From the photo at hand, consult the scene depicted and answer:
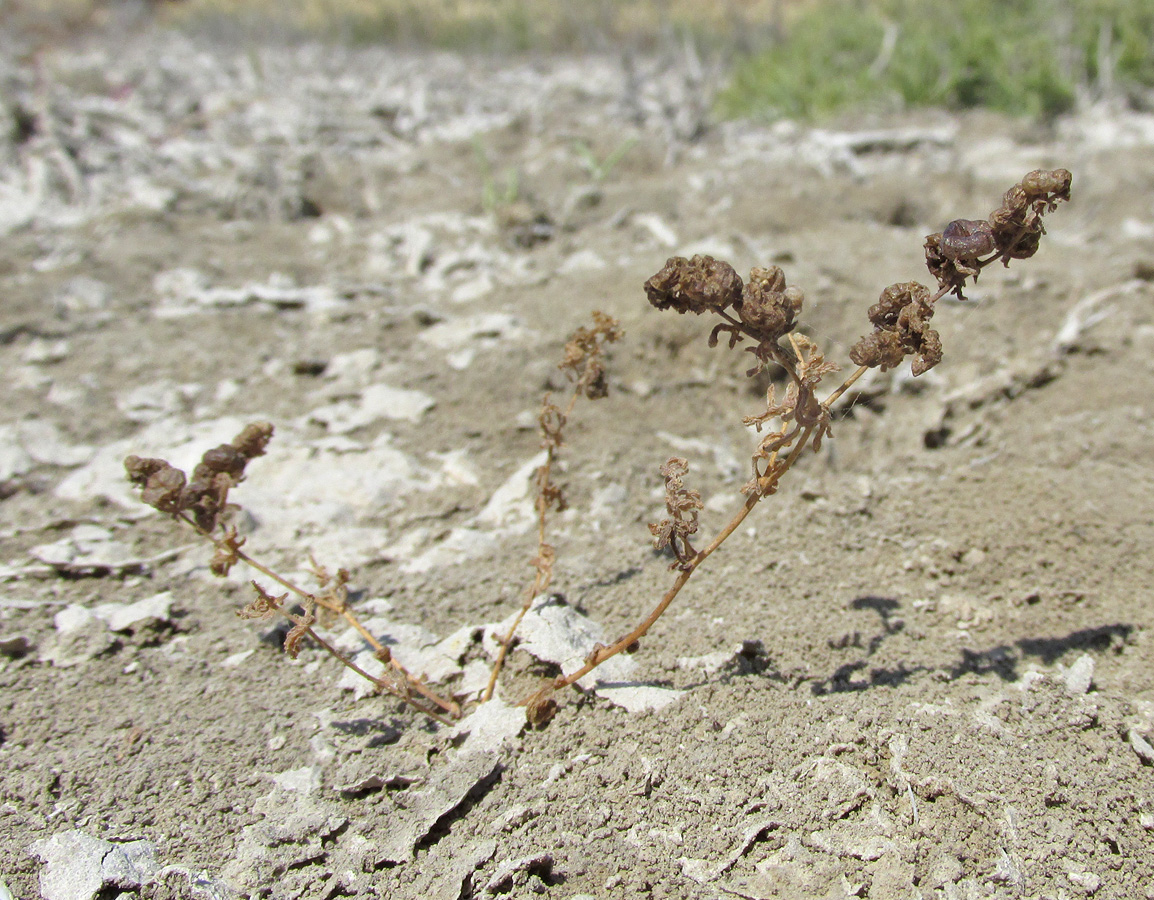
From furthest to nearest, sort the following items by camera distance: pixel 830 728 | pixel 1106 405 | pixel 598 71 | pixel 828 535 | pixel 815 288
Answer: pixel 598 71, pixel 815 288, pixel 1106 405, pixel 828 535, pixel 830 728

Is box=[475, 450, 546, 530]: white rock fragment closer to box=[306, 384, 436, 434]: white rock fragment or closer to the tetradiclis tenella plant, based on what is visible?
box=[306, 384, 436, 434]: white rock fragment

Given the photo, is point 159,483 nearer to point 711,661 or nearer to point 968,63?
point 711,661

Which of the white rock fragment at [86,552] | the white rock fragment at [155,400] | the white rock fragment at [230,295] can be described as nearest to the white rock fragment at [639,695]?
the white rock fragment at [86,552]

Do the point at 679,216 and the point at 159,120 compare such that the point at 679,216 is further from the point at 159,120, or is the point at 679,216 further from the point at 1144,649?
the point at 159,120

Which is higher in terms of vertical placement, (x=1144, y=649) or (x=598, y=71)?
(x=598, y=71)

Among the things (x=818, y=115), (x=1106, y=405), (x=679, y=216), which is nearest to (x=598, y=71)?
(x=818, y=115)

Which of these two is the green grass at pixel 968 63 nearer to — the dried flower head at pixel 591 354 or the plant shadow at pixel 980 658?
the dried flower head at pixel 591 354
